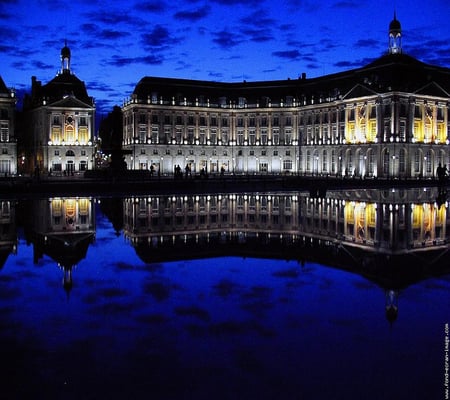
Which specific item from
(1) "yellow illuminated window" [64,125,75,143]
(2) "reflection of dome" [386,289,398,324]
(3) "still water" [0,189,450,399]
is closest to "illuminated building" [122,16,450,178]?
(1) "yellow illuminated window" [64,125,75,143]

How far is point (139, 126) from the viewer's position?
105m

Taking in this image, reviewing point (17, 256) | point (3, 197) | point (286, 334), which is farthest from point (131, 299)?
point (3, 197)

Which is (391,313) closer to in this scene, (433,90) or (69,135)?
(433,90)

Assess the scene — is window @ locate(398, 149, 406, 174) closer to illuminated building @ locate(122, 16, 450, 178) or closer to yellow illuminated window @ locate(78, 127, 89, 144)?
illuminated building @ locate(122, 16, 450, 178)

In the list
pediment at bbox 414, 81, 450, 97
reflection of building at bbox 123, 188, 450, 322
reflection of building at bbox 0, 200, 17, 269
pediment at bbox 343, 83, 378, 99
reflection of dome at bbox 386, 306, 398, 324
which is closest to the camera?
A: reflection of dome at bbox 386, 306, 398, 324

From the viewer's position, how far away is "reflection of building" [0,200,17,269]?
17188mm

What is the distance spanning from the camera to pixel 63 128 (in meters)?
94.7

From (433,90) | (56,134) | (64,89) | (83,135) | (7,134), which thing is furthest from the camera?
(64,89)

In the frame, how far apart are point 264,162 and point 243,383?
10305cm

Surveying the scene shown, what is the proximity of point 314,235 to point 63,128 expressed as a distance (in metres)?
81.2

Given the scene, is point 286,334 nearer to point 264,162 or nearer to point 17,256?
point 17,256

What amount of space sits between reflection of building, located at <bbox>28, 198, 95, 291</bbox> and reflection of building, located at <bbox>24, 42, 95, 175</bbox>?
6207cm

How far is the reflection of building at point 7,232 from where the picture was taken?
17188 mm

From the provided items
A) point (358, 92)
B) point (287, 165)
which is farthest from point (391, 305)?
point (287, 165)
